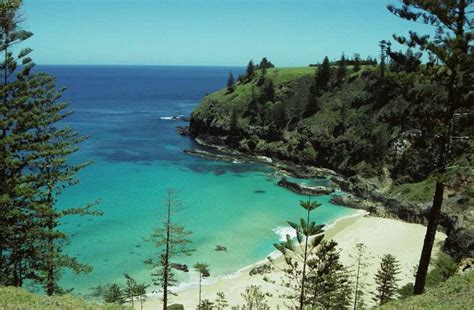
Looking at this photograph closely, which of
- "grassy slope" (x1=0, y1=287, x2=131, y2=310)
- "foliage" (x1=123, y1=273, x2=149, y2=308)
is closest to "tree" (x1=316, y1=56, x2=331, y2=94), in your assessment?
"foliage" (x1=123, y1=273, x2=149, y2=308)

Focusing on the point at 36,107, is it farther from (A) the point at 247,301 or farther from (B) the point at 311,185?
(B) the point at 311,185

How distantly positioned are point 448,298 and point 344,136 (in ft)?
216

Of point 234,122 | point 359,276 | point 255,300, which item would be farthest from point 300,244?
point 234,122

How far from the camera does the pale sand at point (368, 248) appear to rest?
111 ft

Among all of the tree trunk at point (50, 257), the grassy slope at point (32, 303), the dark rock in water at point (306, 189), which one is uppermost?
the grassy slope at point (32, 303)

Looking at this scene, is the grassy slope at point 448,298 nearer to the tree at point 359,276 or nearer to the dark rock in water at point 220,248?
the tree at point 359,276

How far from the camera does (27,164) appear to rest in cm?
2186

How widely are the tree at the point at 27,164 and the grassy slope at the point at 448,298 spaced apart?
18.1m

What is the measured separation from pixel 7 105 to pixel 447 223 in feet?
151

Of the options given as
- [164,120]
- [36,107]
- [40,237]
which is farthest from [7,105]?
[164,120]

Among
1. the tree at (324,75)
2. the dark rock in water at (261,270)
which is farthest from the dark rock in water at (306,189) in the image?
the tree at (324,75)

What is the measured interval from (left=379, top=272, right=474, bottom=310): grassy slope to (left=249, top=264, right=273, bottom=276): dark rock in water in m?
23.4

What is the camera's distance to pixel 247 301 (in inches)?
1249

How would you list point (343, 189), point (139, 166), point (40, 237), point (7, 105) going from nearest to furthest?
point (7, 105), point (40, 237), point (343, 189), point (139, 166)
